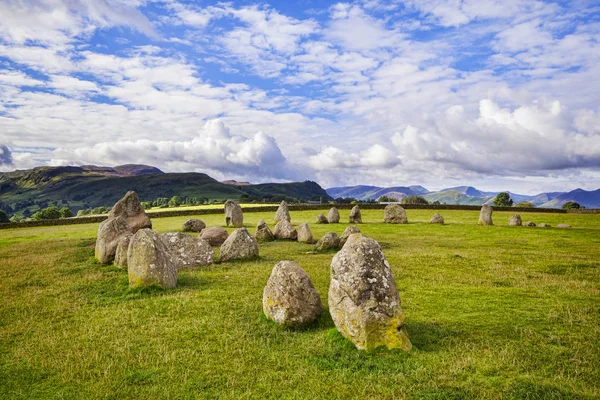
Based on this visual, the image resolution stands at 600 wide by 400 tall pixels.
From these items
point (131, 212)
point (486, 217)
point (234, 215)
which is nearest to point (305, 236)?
point (131, 212)

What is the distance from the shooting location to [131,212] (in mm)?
32562

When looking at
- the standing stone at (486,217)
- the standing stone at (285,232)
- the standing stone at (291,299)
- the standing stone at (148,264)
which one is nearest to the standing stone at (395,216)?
the standing stone at (486,217)

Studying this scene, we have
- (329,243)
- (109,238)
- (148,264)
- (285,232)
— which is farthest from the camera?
(285,232)

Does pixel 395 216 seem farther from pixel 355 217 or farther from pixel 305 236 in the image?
pixel 305 236

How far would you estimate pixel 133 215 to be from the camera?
32438 mm

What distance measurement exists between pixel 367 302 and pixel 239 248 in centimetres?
1400

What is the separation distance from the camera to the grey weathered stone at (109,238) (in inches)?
856

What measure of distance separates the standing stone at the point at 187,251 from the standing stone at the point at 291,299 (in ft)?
33.5

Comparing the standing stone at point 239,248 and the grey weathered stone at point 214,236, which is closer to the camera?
the standing stone at point 239,248

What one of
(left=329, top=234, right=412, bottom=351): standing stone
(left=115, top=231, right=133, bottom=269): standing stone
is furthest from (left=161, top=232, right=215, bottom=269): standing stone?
(left=329, top=234, right=412, bottom=351): standing stone

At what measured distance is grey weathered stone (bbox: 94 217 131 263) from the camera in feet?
71.4

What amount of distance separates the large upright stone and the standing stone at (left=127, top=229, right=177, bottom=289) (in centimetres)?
1686

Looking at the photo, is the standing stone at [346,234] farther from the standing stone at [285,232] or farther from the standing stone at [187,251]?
the standing stone at [187,251]

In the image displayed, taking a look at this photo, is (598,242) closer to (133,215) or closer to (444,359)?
(444,359)
